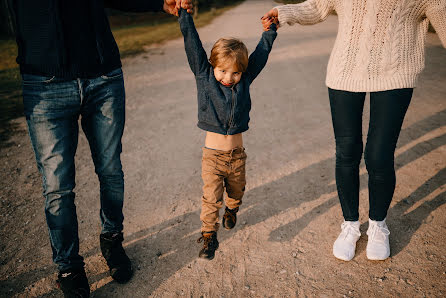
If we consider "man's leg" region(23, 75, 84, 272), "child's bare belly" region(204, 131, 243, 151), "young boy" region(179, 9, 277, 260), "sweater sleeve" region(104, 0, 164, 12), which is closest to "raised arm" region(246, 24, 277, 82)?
"young boy" region(179, 9, 277, 260)

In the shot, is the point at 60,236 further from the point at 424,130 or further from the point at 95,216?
the point at 424,130

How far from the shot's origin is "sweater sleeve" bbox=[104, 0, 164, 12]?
226cm

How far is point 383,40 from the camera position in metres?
2.12

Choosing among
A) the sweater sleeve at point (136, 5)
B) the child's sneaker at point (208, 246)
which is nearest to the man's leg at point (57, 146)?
the sweater sleeve at point (136, 5)

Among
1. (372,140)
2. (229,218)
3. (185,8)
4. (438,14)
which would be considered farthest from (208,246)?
(438,14)

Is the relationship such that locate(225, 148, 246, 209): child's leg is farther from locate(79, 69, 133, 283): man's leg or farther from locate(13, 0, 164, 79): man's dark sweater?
locate(13, 0, 164, 79): man's dark sweater

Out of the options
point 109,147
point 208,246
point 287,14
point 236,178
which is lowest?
point 208,246

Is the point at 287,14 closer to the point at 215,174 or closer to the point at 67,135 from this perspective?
the point at 215,174

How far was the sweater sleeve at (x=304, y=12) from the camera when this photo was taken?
2.48 metres

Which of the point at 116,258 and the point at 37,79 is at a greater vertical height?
the point at 37,79

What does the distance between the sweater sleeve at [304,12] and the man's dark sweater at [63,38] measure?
1.34m

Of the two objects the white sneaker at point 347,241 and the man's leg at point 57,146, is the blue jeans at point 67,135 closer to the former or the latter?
the man's leg at point 57,146

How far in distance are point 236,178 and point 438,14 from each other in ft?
5.76

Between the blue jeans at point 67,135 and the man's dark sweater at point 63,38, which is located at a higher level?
the man's dark sweater at point 63,38
